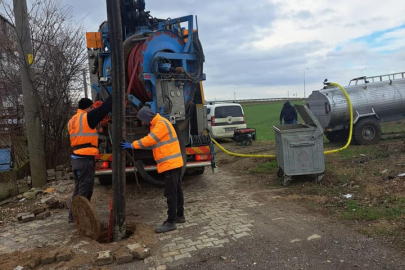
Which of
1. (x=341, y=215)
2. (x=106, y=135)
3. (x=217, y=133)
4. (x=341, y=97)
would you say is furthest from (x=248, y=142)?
(x=341, y=215)

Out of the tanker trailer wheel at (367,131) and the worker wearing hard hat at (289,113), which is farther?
the worker wearing hard hat at (289,113)

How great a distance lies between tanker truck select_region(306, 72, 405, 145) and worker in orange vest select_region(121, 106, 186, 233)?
726cm

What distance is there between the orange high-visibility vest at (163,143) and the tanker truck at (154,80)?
0.69 meters

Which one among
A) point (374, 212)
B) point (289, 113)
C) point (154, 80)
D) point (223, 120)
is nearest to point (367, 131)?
point (289, 113)

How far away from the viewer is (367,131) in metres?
10.6

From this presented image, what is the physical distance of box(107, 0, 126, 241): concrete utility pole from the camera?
4.04 m

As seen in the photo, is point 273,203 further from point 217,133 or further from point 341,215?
point 217,133

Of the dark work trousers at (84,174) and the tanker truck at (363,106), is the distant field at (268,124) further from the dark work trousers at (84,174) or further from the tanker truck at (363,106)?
the dark work trousers at (84,174)

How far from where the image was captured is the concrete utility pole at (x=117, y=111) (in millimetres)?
4035

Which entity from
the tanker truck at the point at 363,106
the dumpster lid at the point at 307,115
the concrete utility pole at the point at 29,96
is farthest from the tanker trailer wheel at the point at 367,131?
the concrete utility pole at the point at 29,96

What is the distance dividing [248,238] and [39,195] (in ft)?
16.3

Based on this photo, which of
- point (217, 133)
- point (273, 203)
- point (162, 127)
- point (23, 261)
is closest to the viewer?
point (23, 261)

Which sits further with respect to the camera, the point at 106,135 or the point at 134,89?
the point at 106,135

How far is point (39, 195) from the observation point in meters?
7.00
